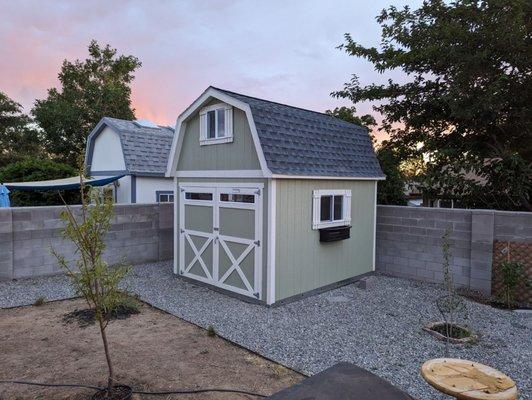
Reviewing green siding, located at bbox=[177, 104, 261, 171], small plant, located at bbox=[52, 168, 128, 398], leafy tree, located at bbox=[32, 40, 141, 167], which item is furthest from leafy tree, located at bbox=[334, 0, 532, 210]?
leafy tree, located at bbox=[32, 40, 141, 167]

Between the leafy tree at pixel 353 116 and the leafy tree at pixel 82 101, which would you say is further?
the leafy tree at pixel 82 101

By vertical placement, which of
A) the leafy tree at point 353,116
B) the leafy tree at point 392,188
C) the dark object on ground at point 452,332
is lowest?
the dark object on ground at point 452,332

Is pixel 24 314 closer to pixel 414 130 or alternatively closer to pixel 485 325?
pixel 485 325

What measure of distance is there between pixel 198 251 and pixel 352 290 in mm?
3268

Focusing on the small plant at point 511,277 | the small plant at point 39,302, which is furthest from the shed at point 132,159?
the small plant at point 511,277

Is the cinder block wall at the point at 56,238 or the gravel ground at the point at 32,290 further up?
the cinder block wall at the point at 56,238

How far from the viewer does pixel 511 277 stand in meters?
6.50

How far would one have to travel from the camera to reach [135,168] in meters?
12.0

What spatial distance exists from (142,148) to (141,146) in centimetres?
9

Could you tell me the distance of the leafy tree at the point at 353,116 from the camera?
12.6 m

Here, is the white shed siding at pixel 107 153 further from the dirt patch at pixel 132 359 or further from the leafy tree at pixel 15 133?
the leafy tree at pixel 15 133

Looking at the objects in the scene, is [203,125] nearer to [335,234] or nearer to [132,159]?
[335,234]

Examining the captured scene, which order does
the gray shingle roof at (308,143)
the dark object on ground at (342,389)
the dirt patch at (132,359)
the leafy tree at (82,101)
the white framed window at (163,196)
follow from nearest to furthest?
1. the dark object on ground at (342,389)
2. the dirt patch at (132,359)
3. the gray shingle roof at (308,143)
4. the white framed window at (163,196)
5. the leafy tree at (82,101)

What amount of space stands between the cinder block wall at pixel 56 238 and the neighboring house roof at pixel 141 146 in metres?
3.08
